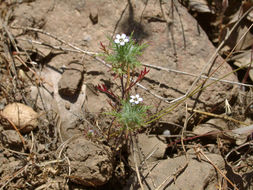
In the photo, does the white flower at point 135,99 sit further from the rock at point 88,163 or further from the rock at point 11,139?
the rock at point 11,139

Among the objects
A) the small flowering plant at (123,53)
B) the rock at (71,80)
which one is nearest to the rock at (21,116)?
the rock at (71,80)

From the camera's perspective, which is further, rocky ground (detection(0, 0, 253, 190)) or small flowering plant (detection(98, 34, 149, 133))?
rocky ground (detection(0, 0, 253, 190))

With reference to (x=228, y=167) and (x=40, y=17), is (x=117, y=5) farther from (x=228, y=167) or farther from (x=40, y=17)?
(x=228, y=167)

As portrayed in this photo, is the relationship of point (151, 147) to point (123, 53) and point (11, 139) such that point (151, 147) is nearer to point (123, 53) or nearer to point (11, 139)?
point (123, 53)

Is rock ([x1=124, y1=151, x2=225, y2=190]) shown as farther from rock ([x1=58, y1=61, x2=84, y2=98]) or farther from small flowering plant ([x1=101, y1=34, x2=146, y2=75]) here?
rock ([x1=58, y1=61, x2=84, y2=98])

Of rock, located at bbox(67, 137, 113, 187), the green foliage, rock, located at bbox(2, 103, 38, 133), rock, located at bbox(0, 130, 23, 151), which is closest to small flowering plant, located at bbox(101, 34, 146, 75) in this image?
the green foliage
